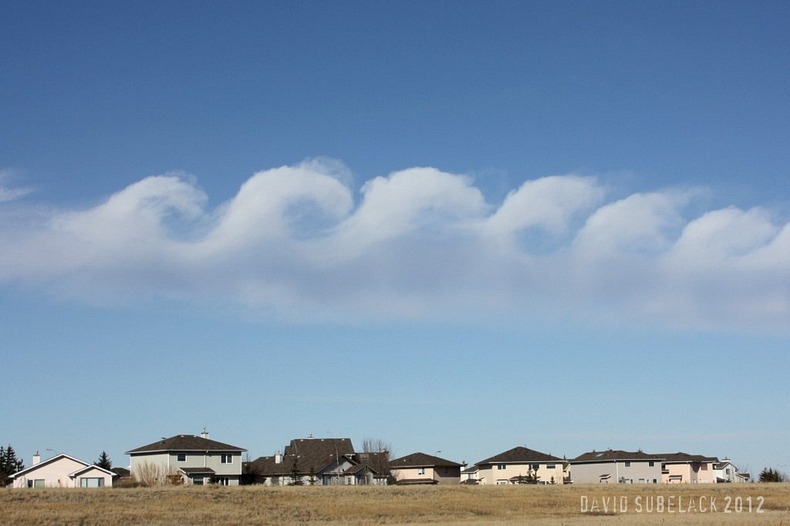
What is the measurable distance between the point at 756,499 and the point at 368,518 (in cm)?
3685

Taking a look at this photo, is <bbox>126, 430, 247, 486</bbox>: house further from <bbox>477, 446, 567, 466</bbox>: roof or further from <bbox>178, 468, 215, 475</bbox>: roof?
<bbox>477, 446, 567, 466</bbox>: roof

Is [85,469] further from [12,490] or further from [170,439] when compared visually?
[12,490]

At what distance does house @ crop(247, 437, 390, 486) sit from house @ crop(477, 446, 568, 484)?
1634cm

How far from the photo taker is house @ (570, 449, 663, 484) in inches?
5074

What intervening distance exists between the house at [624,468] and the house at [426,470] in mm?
17311

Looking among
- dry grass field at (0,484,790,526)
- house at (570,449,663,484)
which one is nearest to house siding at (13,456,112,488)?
dry grass field at (0,484,790,526)

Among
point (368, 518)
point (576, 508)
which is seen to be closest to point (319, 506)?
point (368, 518)

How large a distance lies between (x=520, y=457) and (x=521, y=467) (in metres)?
2.05

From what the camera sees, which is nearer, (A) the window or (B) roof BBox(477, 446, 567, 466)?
(A) the window

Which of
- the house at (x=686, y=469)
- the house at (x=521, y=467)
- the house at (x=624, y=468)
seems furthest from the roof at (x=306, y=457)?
the house at (x=686, y=469)

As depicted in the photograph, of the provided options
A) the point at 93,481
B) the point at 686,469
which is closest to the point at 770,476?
the point at 686,469

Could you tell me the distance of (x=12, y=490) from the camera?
65.9m

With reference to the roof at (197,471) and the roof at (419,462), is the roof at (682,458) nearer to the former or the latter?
the roof at (419,462)

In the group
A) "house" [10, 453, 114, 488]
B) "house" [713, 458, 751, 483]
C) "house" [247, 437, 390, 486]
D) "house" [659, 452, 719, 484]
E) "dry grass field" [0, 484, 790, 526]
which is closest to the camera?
"dry grass field" [0, 484, 790, 526]
